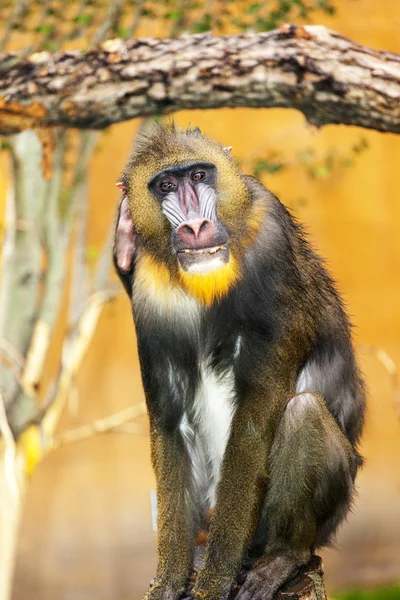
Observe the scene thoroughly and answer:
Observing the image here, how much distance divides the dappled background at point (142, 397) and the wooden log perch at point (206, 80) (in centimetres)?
386

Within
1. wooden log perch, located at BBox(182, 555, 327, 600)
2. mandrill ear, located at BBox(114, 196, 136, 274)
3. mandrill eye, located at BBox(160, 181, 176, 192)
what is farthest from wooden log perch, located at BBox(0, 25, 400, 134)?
wooden log perch, located at BBox(182, 555, 327, 600)

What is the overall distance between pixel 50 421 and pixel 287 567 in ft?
9.29

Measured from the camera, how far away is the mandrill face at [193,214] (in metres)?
2.87

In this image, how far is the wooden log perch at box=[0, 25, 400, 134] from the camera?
3.70 meters

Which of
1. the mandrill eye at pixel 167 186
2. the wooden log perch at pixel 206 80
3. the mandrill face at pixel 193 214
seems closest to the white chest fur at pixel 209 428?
the mandrill face at pixel 193 214

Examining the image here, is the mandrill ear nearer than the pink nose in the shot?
No

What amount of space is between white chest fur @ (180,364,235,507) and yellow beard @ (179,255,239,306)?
35 cm

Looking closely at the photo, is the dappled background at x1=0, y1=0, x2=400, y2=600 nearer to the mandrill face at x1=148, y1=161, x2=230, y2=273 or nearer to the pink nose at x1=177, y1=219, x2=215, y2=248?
the mandrill face at x1=148, y1=161, x2=230, y2=273

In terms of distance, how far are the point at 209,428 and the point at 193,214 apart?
904mm

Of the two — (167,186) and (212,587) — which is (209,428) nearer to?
(212,587)

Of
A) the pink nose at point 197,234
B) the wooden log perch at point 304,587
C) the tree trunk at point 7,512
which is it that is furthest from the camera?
the tree trunk at point 7,512

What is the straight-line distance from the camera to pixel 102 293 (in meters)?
5.65

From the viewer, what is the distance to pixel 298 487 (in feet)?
10.1

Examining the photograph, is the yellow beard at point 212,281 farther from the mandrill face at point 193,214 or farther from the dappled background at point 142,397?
the dappled background at point 142,397
